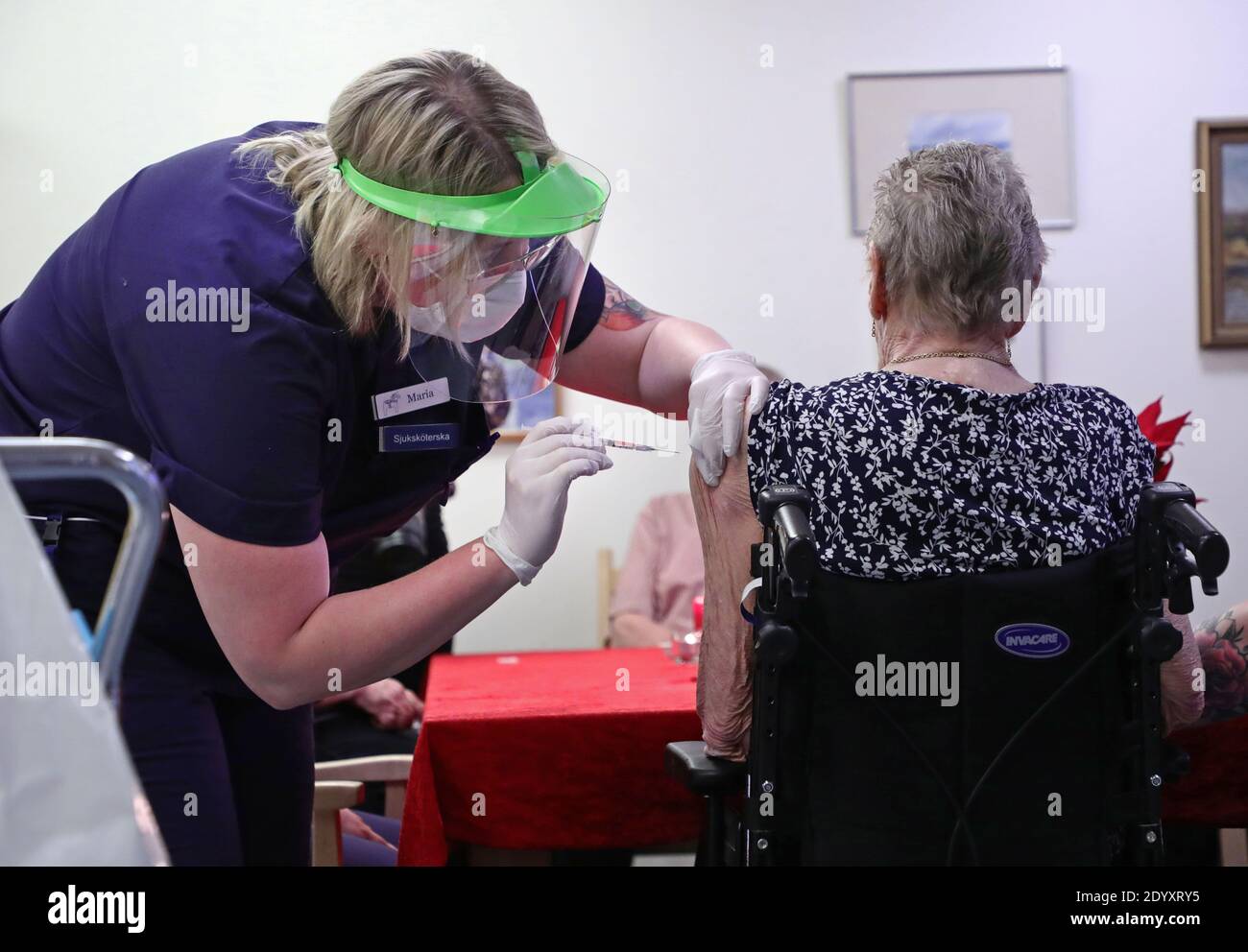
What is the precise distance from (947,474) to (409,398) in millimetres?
574

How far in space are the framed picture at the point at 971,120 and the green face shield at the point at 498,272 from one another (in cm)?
213

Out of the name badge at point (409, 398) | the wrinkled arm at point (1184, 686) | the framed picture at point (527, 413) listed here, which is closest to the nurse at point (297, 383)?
the name badge at point (409, 398)

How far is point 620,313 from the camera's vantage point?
1462mm

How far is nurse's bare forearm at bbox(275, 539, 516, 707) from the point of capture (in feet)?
3.58

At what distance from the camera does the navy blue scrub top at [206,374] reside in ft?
3.42

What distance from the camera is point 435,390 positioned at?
1261 millimetres

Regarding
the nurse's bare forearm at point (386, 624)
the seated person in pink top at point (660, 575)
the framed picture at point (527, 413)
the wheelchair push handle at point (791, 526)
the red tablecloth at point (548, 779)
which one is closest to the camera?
the wheelchair push handle at point (791, 526)

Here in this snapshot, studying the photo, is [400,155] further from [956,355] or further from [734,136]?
[734,136]

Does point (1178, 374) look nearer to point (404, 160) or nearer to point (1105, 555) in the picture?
point (1105, 555)
